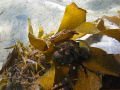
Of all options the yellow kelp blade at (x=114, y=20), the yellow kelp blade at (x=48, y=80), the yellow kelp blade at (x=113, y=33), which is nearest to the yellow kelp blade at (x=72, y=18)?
the yellow kelp blade at (x=113, y=33)

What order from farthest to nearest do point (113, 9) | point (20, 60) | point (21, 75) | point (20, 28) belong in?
1. point (113, 9)
2. point (20, 28)
3. point (20, 60)
4. point (21, 75)

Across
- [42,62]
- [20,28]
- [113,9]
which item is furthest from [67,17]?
[113,9]

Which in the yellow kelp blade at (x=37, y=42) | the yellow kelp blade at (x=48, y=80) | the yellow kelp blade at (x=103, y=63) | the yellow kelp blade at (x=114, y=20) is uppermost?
the yellow kelp blade at (x=114, y=20)

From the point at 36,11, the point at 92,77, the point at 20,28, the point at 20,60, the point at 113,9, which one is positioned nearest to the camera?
the point at 92,77

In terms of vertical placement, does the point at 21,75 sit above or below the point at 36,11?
below

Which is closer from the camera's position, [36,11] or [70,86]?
[70,86]

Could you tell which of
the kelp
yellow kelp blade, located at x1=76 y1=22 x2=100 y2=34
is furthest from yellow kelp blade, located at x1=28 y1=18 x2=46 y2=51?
yellow kelp blade, located at x1=76 y1=22 x2=100 y2=34

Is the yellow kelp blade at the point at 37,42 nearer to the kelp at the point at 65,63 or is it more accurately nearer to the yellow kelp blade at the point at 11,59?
the kelp at the point at 65,63

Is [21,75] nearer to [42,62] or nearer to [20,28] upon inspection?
[42,62]
